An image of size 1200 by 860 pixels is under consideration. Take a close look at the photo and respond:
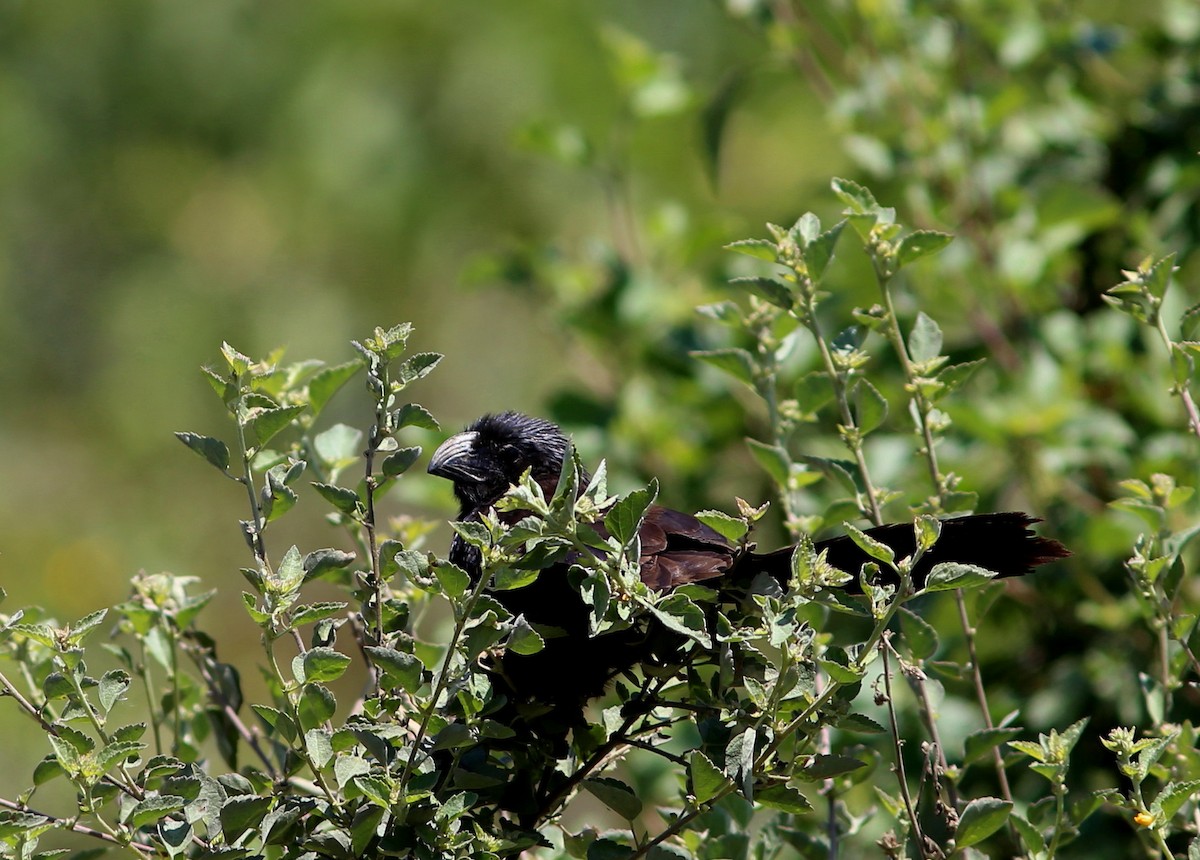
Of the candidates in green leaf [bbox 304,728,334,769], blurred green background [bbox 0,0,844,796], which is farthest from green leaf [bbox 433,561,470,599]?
blurred green background [bbox 0,0,844,796]

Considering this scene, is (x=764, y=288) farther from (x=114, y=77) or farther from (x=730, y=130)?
(x=114, y=77)

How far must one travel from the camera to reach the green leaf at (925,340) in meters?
1.82

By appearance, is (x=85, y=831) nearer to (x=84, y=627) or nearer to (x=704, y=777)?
(x=84, y=627)

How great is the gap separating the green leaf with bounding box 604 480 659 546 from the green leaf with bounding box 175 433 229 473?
0.51 metres

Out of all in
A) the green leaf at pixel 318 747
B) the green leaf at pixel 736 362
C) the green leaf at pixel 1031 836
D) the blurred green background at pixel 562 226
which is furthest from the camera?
the blurred green background at pixel 562 226

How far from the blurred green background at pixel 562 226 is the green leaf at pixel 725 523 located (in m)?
1.61

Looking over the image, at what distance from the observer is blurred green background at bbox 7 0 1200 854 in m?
3.35

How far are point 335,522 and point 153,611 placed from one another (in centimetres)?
31

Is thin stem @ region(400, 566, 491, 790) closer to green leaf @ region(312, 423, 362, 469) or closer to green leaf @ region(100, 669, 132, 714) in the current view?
green leaf @ region(100, 669, 132, 714)

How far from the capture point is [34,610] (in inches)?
75.3

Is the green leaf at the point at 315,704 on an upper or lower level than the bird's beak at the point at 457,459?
upper

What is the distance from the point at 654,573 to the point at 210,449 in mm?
770

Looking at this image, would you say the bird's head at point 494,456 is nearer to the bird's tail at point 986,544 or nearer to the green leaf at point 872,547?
the bird's tail at point 986,544

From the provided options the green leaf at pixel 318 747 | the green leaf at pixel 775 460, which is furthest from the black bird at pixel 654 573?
the green leaf at pixel 318 747
